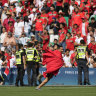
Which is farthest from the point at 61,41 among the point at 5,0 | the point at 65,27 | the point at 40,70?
the point at 5,0

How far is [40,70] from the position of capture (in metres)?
23.2

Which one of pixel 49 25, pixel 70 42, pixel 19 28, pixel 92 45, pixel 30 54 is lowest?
pixel 30 54

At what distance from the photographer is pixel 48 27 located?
26797 mm

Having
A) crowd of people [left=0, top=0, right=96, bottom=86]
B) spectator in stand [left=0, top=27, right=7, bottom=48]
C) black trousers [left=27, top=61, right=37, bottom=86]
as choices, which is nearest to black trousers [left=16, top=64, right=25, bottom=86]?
black trousers [left=27, top=61, right=37, bottom=86]

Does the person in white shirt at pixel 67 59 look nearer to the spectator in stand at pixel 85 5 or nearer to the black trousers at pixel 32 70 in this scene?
the black trousers at pixel 32 70

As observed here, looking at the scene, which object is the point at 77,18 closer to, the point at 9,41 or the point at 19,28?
the point at 19,28

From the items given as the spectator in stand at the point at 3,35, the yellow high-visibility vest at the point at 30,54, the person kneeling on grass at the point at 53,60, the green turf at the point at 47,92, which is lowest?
the green turf at the point at 47,92

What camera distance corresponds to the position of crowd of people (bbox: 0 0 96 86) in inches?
955

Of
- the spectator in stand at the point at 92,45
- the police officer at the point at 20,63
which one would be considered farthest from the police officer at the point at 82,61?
the police officer at the point at 20,63

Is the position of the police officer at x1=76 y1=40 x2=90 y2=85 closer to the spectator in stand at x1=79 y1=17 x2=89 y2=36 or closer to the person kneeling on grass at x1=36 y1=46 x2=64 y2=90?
the person kneeling on grass at x1=36 y1=46 x2=64 y2=90

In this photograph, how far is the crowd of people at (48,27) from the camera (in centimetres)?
2425

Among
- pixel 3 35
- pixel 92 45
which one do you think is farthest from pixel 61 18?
pixel 92 45

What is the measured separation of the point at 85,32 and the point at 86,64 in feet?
13.1

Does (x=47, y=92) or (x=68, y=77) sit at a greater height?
(x=68, y=77)
